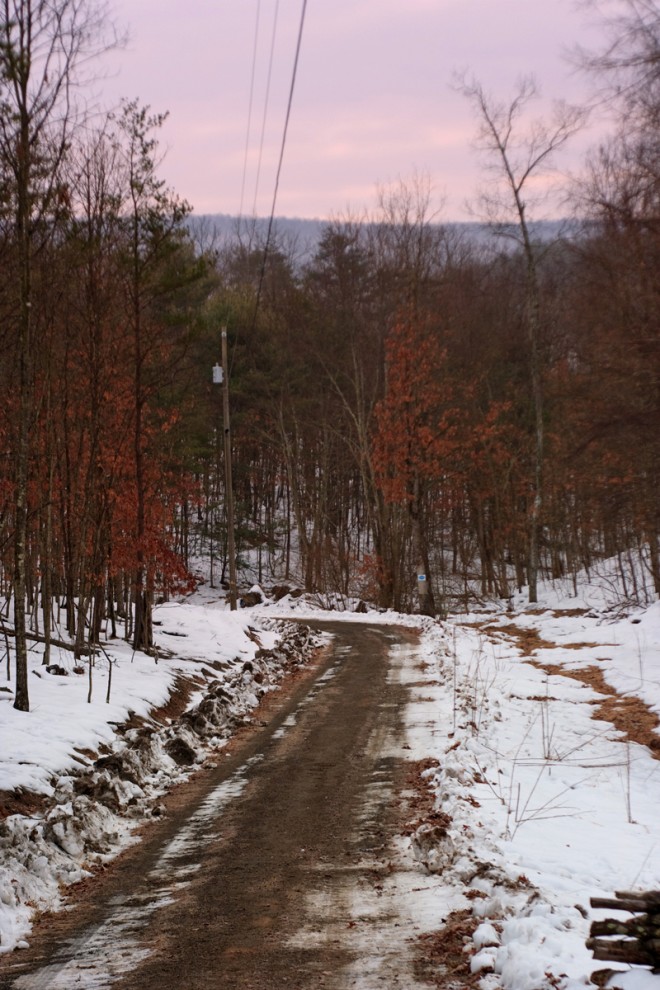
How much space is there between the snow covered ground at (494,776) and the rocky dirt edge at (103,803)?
0.02 meters

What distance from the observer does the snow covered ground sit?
16.0 ft

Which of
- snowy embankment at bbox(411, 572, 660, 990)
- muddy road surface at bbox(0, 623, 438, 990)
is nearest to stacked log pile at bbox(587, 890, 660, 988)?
snowy embankment at bbox(411, 572, 660, 990)

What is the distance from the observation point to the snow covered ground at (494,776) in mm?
4887

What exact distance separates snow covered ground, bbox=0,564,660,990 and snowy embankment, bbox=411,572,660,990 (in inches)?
0.7

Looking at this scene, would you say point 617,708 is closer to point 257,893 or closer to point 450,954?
point 257,893

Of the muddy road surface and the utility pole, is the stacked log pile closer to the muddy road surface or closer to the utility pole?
the muddy road surface

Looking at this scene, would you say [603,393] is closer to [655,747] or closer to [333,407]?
[655,747]

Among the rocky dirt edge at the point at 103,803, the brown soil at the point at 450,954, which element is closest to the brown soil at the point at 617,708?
the rocky dirt edge at the point at 103,803

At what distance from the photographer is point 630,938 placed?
151 inches

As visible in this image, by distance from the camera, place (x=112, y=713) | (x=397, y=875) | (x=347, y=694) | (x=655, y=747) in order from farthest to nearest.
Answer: (x=347, y=694), (x=112, y=713), (x=655, y=747), (x=397, y=875)

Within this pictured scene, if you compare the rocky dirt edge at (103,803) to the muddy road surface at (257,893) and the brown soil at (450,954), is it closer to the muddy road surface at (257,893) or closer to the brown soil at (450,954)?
the muddy road surface at (257,893)

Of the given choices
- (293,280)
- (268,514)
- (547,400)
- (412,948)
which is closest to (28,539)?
(412,948)

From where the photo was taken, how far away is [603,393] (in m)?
18.1

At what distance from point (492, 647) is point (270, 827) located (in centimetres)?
1225
